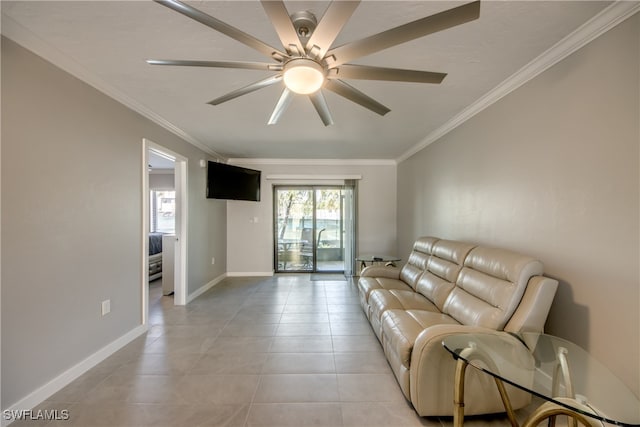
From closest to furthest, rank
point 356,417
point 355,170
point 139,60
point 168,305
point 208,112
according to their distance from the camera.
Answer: point 356,417, point 139,60, point 208,112, point 168,305, point 355,170

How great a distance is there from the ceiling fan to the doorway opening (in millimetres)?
4024

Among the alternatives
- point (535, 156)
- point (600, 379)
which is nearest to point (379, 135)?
point (535, 156)

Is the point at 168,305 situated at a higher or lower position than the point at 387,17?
lower

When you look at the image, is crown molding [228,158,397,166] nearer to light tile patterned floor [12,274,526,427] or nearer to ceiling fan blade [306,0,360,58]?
light tile patterned floor [12,274,526,427]

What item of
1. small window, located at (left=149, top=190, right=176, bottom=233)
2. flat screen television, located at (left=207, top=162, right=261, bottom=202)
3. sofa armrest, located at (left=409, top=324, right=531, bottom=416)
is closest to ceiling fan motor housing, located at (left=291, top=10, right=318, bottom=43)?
sofa armrest, located at (left=409, top=324, right=531, bottom=416)

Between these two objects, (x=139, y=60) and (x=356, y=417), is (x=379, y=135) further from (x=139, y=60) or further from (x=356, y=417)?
(x=356, y=417)

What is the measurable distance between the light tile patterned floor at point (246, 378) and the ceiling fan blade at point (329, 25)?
2107 millimetres

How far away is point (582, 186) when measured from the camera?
164cm

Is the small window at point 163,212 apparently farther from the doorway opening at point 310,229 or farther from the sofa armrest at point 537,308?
the sofa armrest at point 537,308

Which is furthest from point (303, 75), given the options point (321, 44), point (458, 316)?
point (458, 316)

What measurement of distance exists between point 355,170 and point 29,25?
464 centimetres

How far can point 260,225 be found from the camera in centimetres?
551

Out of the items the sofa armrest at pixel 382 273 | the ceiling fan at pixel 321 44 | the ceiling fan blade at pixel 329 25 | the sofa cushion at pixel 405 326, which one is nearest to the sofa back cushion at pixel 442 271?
the sofa cushion at pixel 405 326

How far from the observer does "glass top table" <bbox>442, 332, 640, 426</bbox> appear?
1.06 m
